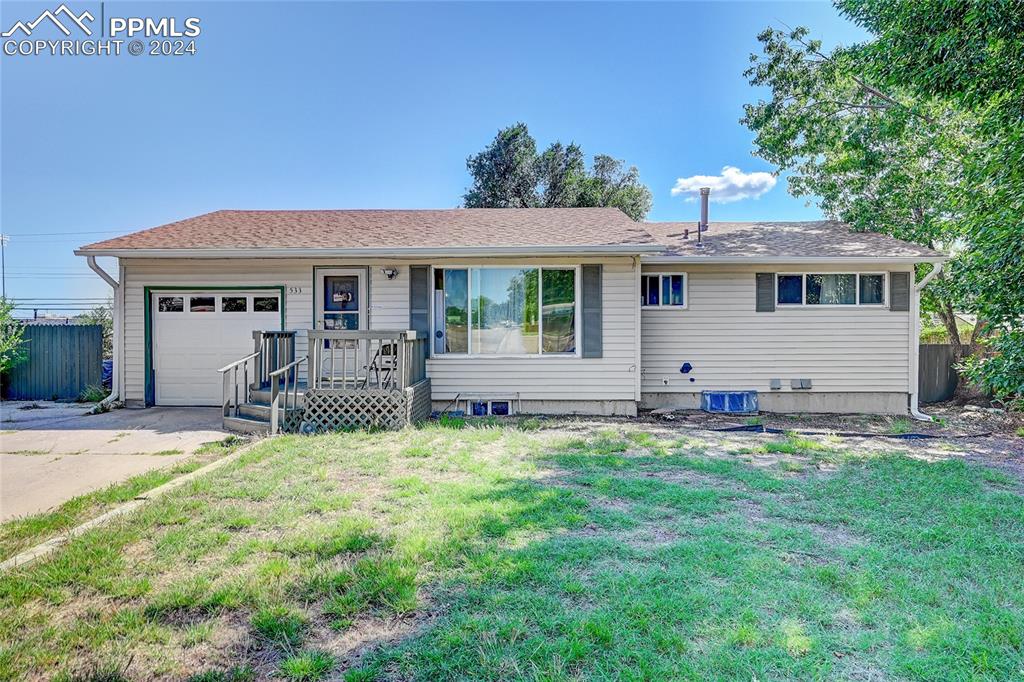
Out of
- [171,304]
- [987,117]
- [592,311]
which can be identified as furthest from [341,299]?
[987,117]

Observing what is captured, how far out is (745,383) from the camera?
8.98 m

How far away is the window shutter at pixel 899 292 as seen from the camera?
8.79 metres

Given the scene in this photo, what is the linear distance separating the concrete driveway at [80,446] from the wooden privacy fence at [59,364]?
1086 millimetres

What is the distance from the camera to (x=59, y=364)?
982 centimetres

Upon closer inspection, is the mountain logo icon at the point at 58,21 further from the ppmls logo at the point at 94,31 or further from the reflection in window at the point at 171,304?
the reflection in window at the point at 171,304

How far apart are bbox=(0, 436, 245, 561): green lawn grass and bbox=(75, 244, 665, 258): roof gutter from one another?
3.73 m

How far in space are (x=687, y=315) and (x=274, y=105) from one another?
35.4 ft

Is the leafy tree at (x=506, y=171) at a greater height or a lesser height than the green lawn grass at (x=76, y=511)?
greater

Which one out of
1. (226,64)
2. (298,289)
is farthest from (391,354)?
(226,64)

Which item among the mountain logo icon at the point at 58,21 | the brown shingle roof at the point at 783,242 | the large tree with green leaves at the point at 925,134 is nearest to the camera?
the large tree with green leaves at the point at 925,134

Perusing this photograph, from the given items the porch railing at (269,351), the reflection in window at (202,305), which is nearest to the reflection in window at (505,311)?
the porch railing at (269,351)

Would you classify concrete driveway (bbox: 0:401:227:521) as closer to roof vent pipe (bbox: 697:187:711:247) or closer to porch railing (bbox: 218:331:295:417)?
porch railing (bbox: 218:331:295:417)

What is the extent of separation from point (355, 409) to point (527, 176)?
1732 cm

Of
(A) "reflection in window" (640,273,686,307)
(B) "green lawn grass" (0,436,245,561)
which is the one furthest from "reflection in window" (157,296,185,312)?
(A) "reflection in window" (640,273,686,307)
